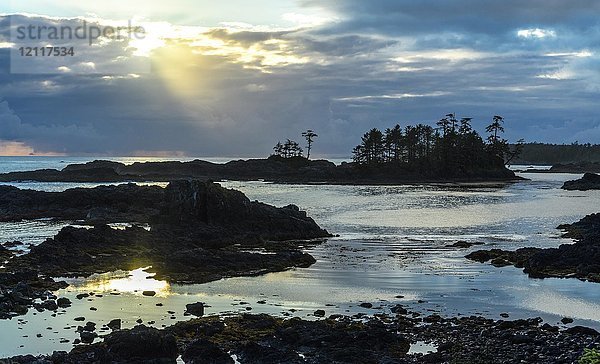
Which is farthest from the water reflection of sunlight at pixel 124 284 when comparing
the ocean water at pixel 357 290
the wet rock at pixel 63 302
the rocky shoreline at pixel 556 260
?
the rocky shoreline at pixel 556 260

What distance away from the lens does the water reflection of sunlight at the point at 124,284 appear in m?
30.0

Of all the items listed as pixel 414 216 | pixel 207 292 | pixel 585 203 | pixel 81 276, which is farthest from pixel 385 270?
pixel 585 203

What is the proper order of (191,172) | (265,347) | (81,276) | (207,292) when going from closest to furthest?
(265,347) < (207,292) < (81,276) < (191,172)

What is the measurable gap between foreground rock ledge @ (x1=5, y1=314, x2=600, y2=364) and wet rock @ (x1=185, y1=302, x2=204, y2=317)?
3.91 feet

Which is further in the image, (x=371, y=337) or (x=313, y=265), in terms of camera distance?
(x=313, y=265)

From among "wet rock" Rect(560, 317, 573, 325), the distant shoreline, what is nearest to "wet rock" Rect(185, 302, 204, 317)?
"wet rock" Rect(560, 317, 573, 325)

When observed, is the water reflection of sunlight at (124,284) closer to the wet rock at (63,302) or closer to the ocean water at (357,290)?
the ocean water at (357,290)

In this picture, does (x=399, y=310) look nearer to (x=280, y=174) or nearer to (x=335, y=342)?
(x=335, y=342)

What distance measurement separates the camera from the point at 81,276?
110 ft

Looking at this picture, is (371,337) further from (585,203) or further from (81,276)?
(585,203)

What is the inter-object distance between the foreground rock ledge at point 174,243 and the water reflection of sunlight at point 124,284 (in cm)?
97

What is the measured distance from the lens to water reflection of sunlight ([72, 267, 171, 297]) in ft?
98.4

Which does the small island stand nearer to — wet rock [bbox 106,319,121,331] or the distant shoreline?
the distant shoreline

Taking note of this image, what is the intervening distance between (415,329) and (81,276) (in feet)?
62.0
